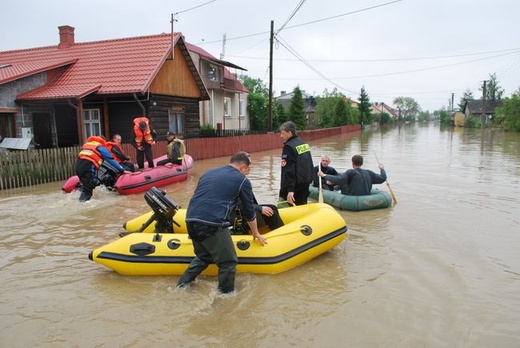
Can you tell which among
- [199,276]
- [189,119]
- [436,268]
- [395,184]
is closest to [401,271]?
[436,268]

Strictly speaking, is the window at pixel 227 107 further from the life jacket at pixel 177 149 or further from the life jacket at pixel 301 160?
the life jacket at pixel 301 160

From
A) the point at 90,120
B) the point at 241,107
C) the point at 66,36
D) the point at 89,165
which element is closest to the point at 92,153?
the point at 89,165

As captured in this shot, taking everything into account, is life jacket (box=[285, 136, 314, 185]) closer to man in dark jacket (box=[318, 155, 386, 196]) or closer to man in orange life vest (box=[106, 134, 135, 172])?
man in dark jacket (box=[318, 155, 386, 196])

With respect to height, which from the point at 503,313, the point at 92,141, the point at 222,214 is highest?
the point at 92,141

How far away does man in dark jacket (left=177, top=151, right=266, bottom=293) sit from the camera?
406 centimetres

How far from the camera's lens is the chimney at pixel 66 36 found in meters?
18.8

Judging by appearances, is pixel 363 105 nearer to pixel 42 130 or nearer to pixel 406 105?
pixel 42 130

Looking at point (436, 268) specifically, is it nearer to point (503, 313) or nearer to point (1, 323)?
point (503, 313)

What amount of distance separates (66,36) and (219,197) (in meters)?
18.3

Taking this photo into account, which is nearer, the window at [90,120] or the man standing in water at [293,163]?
the man standing in water at [293,163]

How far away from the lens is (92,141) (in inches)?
342

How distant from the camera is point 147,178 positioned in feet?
33.2

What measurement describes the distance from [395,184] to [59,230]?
335 inches

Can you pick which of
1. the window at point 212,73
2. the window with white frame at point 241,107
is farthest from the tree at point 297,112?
the window at point 212,73
